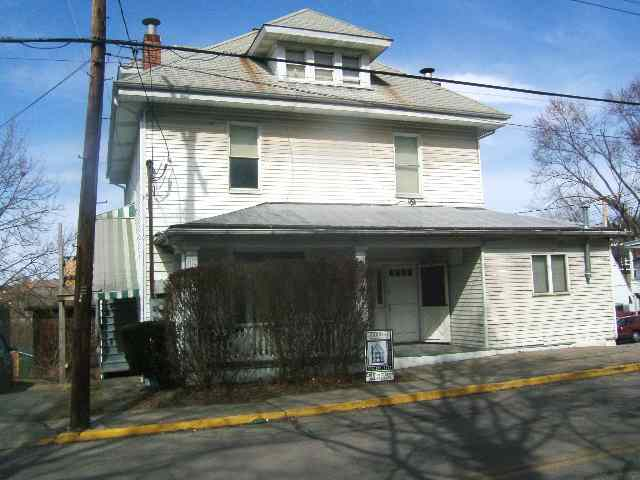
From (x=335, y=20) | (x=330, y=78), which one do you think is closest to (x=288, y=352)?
(x=330, y=78)

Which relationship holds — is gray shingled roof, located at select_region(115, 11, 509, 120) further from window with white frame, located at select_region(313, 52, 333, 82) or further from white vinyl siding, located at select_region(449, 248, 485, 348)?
white vinyl siding, located at select_region(449, 248, 485, 348)

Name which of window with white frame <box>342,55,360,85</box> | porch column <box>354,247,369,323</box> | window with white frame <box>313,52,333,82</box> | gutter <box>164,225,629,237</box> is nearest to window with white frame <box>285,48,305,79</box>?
window with white frame <box>313,52,333,82</box>

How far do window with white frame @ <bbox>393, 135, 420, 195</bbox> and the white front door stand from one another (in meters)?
2.24

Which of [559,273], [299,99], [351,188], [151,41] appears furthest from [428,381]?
[151,41]

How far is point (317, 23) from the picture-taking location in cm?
1738

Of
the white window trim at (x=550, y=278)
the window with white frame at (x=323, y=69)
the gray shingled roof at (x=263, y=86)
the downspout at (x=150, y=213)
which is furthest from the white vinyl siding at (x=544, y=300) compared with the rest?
the downspout at (x=150, y=213)

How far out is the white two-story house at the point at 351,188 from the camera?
46.4 feet

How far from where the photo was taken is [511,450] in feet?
22.2

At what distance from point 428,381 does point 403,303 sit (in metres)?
5.17

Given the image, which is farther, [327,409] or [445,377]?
[445,377]

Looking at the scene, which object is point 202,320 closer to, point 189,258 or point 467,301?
point 189,258

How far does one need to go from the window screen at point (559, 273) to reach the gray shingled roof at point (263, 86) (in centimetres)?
435

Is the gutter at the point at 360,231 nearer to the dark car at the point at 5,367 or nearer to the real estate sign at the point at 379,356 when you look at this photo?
the real estate sign at the point at 379,356

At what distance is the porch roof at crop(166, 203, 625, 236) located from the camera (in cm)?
1247
